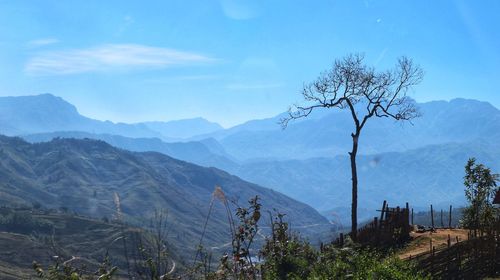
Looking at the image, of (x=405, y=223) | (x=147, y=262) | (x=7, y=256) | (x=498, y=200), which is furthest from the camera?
(x=7, y=256)

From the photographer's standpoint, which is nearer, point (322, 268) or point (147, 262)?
point (147, 262)

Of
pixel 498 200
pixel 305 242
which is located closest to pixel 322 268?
pixel 305 242

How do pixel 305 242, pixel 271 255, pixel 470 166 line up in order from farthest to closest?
pixel 470 166 < pixel 305 242 < pixel 271 255

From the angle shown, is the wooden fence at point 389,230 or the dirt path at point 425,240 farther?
the wooden fence at point 389,230

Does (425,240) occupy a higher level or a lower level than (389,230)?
lower

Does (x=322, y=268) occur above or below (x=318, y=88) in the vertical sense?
below

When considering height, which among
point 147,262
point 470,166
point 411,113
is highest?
point 411,113

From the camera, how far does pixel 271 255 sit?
13188 millimetres

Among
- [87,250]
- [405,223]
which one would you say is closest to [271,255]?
[405,223]

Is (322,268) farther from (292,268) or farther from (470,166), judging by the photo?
(470,166)

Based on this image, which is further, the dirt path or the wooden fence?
the wooden fence

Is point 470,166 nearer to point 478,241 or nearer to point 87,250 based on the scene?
point 478,241

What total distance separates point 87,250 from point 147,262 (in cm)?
20261

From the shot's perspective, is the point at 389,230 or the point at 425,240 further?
the point at 389,230
